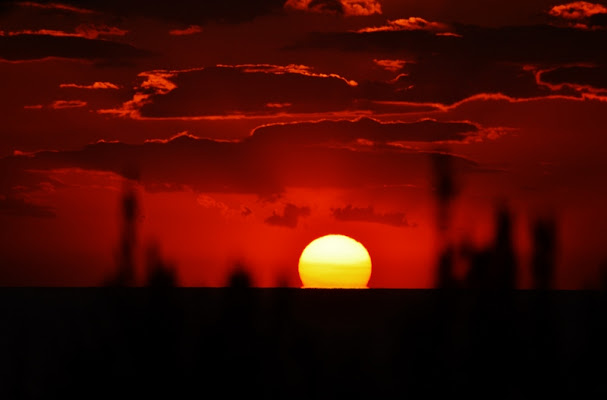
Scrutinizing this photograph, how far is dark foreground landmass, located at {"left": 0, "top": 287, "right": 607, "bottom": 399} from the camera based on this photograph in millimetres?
14320

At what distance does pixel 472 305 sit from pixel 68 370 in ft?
18.4

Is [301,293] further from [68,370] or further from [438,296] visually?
[68,370]

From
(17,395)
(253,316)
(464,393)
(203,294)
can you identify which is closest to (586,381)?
(464,393)

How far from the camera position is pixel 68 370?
46.5 ft

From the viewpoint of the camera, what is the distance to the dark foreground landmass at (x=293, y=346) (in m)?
14.3

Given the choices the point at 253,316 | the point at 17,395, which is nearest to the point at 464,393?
the point at 253,316

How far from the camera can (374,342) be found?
15.3 meters

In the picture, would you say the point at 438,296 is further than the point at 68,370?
Yes

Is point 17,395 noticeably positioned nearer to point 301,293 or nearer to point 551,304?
point 301,293

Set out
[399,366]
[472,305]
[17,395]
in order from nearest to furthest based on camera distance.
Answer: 1. [17,395]
2. [399,366]
3. [472,305]

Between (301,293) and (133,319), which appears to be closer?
(133,319)

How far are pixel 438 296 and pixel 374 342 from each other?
1.60 m

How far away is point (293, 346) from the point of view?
1474 cm

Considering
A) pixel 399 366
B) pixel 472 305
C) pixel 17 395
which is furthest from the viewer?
pixel 472 305
